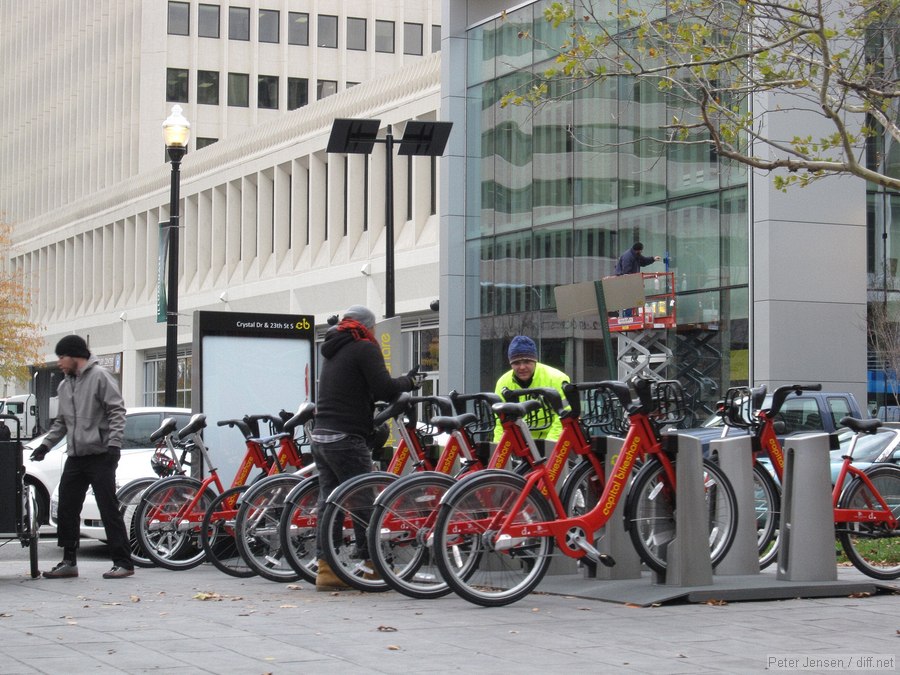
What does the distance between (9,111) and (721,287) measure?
6339 centimetres

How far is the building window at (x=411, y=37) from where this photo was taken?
68125mm

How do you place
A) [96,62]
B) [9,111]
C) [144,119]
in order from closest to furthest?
[144,119]
[96,62]
[9,111]

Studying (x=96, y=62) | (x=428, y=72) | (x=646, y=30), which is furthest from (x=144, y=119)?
(x=646, y=30)

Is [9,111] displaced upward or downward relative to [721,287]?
upward

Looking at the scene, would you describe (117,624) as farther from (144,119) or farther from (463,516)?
(144,119)

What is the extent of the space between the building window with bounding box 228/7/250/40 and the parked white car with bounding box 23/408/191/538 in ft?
166

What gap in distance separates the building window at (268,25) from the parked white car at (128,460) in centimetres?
5082

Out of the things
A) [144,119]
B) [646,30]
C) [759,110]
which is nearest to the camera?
[646,30]

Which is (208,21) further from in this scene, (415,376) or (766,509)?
(766,509)

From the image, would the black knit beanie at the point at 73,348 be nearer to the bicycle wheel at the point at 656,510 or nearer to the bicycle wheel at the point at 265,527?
the bicycle wheel at the point at 265,527

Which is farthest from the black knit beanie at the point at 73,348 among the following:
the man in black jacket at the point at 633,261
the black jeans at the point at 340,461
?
the man in black jacket at the point at 633,261

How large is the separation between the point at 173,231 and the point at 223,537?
11143 mm

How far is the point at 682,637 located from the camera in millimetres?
7434

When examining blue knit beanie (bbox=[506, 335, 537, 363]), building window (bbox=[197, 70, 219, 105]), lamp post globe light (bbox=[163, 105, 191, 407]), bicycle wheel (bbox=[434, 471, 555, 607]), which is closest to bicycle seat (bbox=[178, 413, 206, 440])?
blue knit beanie (bbox=[506, 335, 537, 363])
